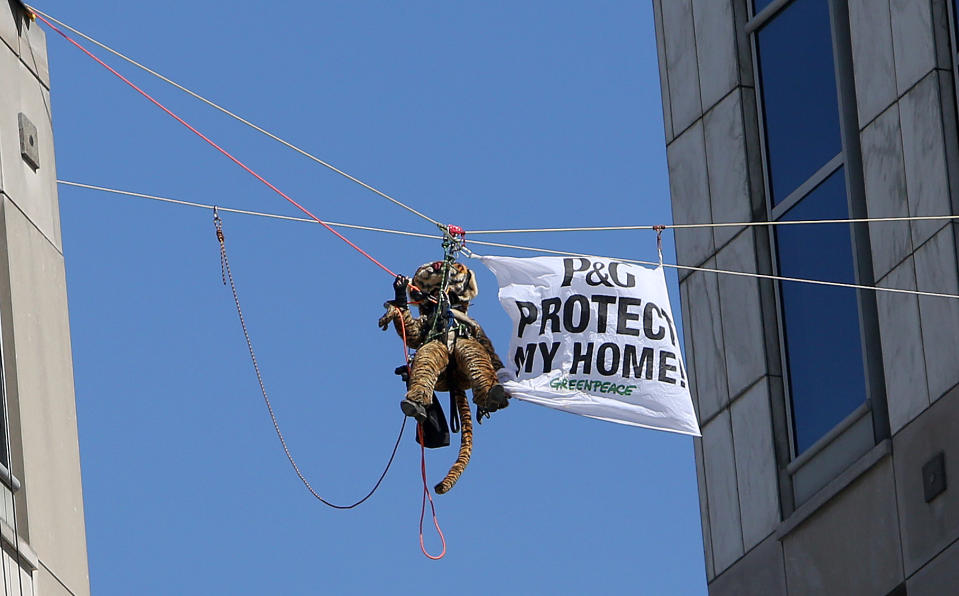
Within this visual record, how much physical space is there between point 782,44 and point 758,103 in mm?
661

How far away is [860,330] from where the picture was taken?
77.5 ft

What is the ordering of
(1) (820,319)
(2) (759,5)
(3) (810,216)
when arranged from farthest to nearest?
1. (2) (759,5)
2. (3) (810,216)
3. (1) (820,319)

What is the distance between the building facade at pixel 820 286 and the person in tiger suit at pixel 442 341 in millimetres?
4215

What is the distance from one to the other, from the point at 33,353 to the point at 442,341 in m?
3.92

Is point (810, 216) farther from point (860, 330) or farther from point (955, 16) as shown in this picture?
point (955, 16)

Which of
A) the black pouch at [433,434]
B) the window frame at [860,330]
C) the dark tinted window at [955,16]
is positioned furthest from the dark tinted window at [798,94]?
the black pouch at [433,434]

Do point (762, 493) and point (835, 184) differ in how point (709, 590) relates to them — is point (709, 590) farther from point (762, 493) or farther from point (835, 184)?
point (835, 184)

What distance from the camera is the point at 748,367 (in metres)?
25.1

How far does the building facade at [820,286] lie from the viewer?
22.3 meters

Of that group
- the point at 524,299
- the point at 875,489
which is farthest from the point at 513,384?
the point at 875,489

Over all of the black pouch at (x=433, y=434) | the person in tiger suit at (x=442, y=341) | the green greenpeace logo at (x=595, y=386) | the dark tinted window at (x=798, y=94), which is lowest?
the black pouch at (x=433, y=434)

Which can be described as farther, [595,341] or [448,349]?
[595,341]

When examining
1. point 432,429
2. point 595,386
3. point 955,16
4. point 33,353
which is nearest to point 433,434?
point 432,429

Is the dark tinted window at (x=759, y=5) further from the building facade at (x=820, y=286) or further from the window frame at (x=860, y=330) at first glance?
the window frame at (x=860, y=330)
